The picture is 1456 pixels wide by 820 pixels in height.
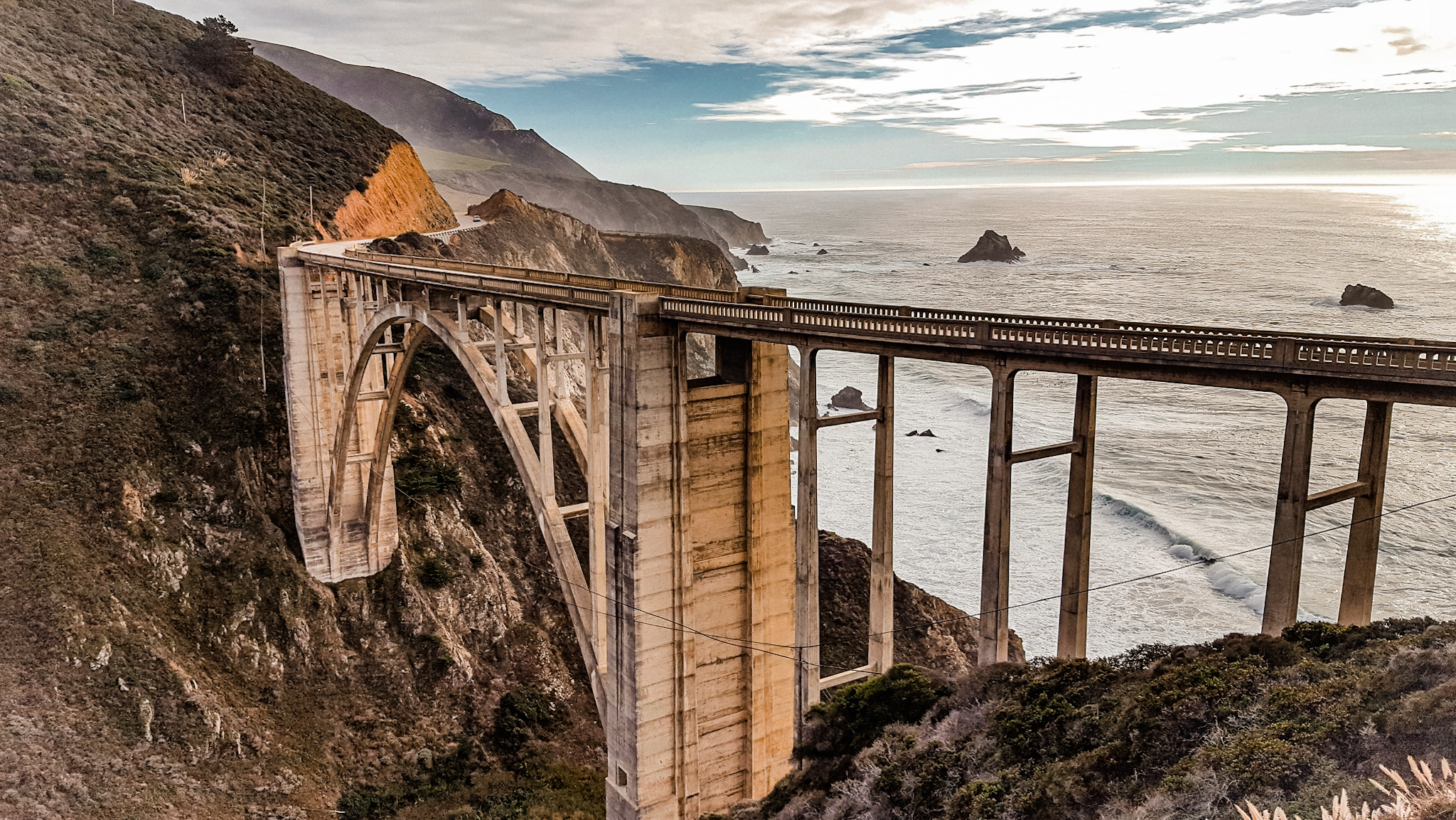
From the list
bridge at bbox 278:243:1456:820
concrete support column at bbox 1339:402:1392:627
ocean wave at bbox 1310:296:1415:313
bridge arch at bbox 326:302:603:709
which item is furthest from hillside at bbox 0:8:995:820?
ocean wave at bbox 1310:296:1415:313

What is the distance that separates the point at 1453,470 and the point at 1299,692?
172 feet

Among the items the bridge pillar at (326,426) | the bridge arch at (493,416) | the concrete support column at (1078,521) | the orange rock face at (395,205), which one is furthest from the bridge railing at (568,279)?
the orange rock face at (395,205)

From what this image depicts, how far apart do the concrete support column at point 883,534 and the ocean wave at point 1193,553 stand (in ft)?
86.8

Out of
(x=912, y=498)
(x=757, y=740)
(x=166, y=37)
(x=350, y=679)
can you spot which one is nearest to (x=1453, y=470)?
(x=912, y=498)

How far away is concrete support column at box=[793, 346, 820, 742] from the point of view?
16.6 m

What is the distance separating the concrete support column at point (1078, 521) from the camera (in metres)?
13.4

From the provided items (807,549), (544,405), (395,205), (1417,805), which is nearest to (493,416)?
(544,405)

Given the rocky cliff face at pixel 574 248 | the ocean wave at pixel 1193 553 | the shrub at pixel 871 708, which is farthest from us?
the rocky cliff face at pixel 574 248

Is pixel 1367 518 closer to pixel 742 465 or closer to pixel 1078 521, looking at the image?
pixel 1078 521

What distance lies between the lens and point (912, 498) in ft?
179

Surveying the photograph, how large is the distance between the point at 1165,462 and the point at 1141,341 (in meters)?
47.9

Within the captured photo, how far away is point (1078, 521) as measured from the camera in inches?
532

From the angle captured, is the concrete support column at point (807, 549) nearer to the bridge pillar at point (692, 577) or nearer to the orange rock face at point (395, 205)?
the bridge pillar at point (692, 577)

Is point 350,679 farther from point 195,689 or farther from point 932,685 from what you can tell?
point 932,685
